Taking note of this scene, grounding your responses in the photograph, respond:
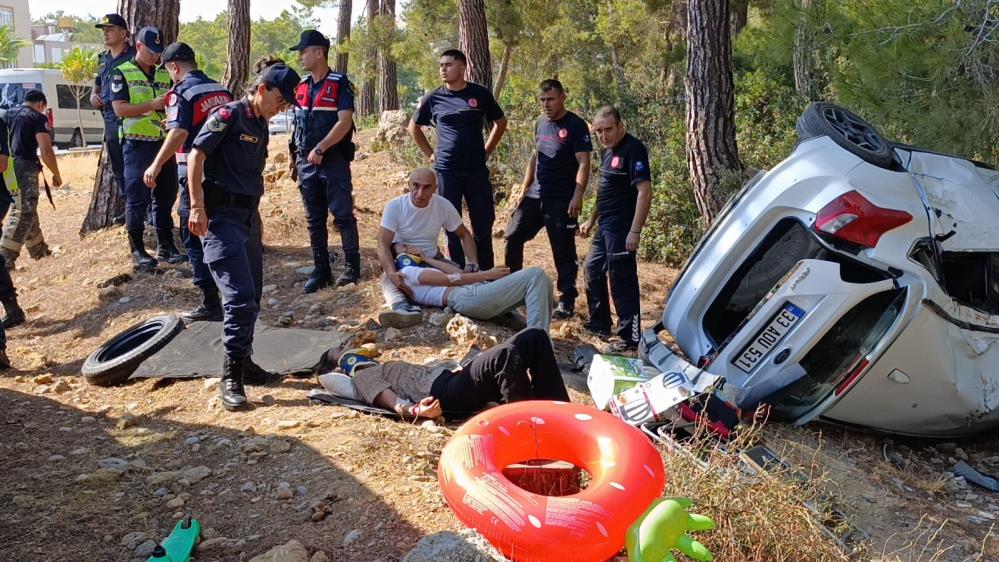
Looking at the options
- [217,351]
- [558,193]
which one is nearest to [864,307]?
[558,193]

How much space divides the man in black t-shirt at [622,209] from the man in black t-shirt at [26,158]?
5.79m

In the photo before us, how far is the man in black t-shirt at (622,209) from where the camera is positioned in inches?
251

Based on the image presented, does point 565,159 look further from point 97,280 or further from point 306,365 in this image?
point 97,280

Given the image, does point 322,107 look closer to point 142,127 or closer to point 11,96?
point 142,127

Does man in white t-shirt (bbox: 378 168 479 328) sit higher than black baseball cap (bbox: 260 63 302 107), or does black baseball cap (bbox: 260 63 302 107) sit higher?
black baseball cap (bbox: 260 63 302 107)

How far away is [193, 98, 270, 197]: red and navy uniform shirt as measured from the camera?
506 centimetres

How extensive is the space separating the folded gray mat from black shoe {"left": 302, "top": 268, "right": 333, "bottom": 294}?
1.15 metres

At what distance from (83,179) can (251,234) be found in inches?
554

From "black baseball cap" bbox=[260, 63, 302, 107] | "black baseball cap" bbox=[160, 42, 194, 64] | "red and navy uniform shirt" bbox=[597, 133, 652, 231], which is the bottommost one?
"red and navy uniform shirt" bbox=[597, 133, 652, 231]

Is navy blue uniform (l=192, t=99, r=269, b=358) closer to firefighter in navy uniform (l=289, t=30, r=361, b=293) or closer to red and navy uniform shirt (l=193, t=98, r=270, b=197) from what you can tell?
red and navy uniform shirt (l=193, t=98, r=270, b=197)

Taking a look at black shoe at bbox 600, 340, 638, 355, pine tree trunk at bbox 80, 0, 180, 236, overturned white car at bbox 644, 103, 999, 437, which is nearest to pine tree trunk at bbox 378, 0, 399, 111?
pine tree trunk at bbox 80, 0, 180, 236

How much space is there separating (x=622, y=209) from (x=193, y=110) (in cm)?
320

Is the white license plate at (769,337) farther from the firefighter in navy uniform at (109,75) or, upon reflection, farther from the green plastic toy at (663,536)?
the firefighter in navy uniform at (109,75)

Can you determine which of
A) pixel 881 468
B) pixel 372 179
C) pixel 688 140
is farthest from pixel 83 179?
pixel 881 468
